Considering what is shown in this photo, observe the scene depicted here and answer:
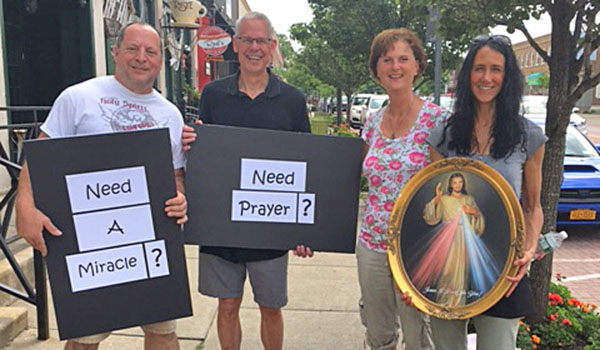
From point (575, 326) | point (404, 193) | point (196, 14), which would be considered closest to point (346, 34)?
point (196, 14)

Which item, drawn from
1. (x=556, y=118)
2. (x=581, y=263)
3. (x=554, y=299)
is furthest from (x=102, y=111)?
(x=581, y=263)

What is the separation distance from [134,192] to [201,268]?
74 centimetres

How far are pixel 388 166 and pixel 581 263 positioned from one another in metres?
4.93

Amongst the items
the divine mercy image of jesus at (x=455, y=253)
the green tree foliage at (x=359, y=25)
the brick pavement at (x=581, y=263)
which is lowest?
the brick pavement at (x=581, y=263)

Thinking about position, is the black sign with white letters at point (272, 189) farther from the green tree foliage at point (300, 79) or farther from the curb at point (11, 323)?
the green tree foliage at point (300, 79)

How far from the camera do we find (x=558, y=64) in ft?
11.0

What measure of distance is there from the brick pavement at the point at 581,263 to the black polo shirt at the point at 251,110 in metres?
3.16

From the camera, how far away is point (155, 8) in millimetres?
11906

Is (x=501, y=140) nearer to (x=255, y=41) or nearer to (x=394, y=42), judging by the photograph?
(x=394, y=42)

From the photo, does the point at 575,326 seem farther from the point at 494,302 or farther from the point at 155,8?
the point at 155,8

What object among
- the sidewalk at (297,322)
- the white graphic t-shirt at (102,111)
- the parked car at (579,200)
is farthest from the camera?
the parked car at (579,200)

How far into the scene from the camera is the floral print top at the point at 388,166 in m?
2.34

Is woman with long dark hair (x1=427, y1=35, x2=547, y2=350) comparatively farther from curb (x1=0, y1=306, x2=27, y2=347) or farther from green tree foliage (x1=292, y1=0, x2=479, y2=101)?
green tree foliage (x1=292, y1=0, x2=479, y2=101)

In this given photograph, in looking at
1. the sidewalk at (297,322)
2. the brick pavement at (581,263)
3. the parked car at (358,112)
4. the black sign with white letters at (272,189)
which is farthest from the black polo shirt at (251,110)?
the parked car at (358,112)
